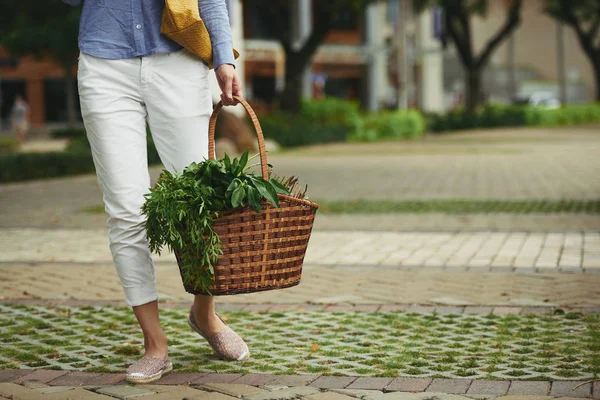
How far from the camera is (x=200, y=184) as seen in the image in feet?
12.8

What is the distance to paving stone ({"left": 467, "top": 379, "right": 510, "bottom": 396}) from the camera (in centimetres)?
385

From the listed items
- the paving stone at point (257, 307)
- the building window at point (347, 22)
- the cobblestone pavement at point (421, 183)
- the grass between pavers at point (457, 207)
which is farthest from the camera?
the building window at point (347, 22)

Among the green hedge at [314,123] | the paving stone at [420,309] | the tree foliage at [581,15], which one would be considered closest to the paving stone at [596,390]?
the paving stone at [420,309]

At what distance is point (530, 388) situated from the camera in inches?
153

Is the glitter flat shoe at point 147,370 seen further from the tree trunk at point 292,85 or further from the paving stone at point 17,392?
the tree trunk at point 292,85

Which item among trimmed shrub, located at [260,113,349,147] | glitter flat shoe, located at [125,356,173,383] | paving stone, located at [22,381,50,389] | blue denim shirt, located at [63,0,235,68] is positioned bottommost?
trimmed shrub, located at [260,113,349,147]

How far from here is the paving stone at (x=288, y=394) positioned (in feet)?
12.6

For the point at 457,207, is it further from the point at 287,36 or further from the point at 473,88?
the point at 473,88

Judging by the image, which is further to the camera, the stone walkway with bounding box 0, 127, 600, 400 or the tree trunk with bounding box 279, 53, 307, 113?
the tree trunk with bounding box 279, 53, 307, 113

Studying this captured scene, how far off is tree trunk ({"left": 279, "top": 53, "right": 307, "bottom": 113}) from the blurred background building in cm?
624

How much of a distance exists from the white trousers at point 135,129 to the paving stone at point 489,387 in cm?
131

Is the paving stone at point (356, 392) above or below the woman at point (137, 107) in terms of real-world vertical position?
below

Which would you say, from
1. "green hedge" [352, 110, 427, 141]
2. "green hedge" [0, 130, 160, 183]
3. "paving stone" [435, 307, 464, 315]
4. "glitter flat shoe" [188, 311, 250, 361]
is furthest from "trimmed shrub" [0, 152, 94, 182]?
"green hedge" [352, 110, 427, 141]

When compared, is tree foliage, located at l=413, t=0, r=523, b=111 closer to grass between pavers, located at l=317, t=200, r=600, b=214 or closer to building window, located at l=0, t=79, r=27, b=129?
building window, located at l=0, t=79, r=27, b=129
